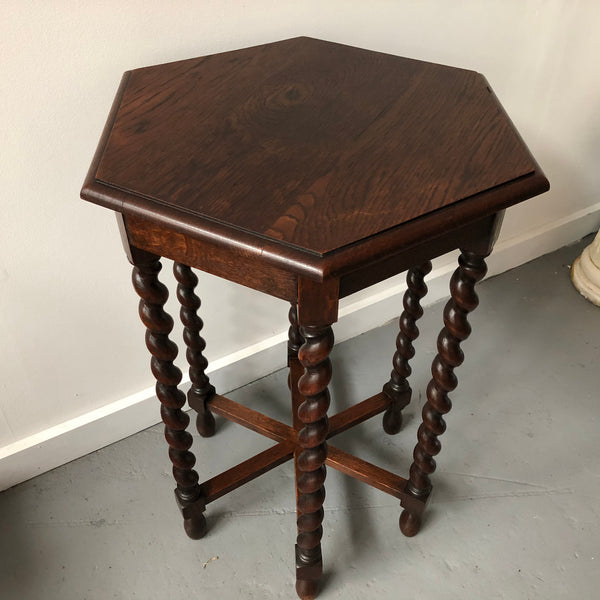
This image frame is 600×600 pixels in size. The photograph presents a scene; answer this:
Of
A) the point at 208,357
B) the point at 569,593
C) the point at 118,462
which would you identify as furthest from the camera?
the point at 208,357

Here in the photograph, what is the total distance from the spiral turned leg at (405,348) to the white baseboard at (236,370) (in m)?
0.35

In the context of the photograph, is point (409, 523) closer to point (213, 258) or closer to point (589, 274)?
point (213, 258)

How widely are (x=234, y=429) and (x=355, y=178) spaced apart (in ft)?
3.15

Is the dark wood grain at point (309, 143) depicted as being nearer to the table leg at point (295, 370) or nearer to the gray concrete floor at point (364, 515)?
the table leg at point (295, 370)

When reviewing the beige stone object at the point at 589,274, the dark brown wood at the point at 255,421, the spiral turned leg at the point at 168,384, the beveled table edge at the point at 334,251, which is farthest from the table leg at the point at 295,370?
the beige stone object at the point at 589,274

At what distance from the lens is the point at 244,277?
84 centimetres

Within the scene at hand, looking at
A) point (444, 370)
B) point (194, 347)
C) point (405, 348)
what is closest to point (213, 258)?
point (444, 370)

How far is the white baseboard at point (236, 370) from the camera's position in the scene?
4.85ft

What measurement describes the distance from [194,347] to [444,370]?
1.91ft

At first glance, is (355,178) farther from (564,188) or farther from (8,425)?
(564,188)

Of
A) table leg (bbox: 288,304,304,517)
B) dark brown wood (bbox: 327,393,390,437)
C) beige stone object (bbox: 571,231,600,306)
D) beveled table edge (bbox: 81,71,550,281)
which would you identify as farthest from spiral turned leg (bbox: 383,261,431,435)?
beige stone object (bbox: 571,231,600,306)

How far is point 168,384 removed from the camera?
3.67 ft

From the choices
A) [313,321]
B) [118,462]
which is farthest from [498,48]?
[118,462]

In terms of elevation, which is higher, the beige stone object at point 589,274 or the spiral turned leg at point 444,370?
the spiral turned leg at point 444,370
